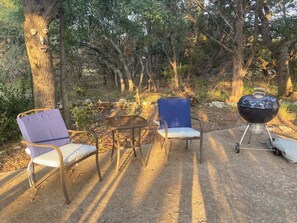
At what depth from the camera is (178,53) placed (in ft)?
34.6

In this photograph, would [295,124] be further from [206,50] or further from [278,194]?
[206,50]

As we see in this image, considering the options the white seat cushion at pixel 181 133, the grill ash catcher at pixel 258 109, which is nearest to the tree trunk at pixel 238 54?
the grill ash catcher at pixel 258 109

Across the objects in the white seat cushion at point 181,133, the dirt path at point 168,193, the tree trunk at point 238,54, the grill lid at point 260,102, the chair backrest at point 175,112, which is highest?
the tree trunk at point 238,54

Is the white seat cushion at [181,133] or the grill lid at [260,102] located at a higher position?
the grill lid at [260,102]

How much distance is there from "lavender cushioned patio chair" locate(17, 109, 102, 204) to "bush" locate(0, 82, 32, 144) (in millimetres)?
1563

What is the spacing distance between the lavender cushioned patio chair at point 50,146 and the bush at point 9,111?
1.56m

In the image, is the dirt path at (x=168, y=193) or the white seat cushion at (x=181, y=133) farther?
the white seat cushion at (x=181, y=133)

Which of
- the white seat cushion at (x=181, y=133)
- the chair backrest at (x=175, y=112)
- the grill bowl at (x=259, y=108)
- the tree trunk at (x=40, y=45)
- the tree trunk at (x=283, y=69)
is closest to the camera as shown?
the white seat cushion at (x=181, y=133)

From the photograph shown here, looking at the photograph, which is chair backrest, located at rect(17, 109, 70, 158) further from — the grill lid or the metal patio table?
the grill lid

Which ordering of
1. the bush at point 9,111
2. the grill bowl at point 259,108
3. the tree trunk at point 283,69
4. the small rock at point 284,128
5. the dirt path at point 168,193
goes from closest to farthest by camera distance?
the dirt path at point 168,193, the grill bowl at point 259,108, the bush at point 9,111, the small rock at point 284,128, the tree trunk at point 283,69

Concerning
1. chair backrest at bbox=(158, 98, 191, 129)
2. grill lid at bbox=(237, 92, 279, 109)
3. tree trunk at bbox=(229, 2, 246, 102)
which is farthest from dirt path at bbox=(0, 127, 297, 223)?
tree trunk at bbox=(229, 2, 246, 102)

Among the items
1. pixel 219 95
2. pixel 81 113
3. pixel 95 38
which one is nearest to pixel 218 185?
pixel 81 113

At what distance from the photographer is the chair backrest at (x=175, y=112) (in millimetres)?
4160

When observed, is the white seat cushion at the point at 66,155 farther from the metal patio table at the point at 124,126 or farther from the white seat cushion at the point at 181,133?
the white seat cushion at the point at 181,133
